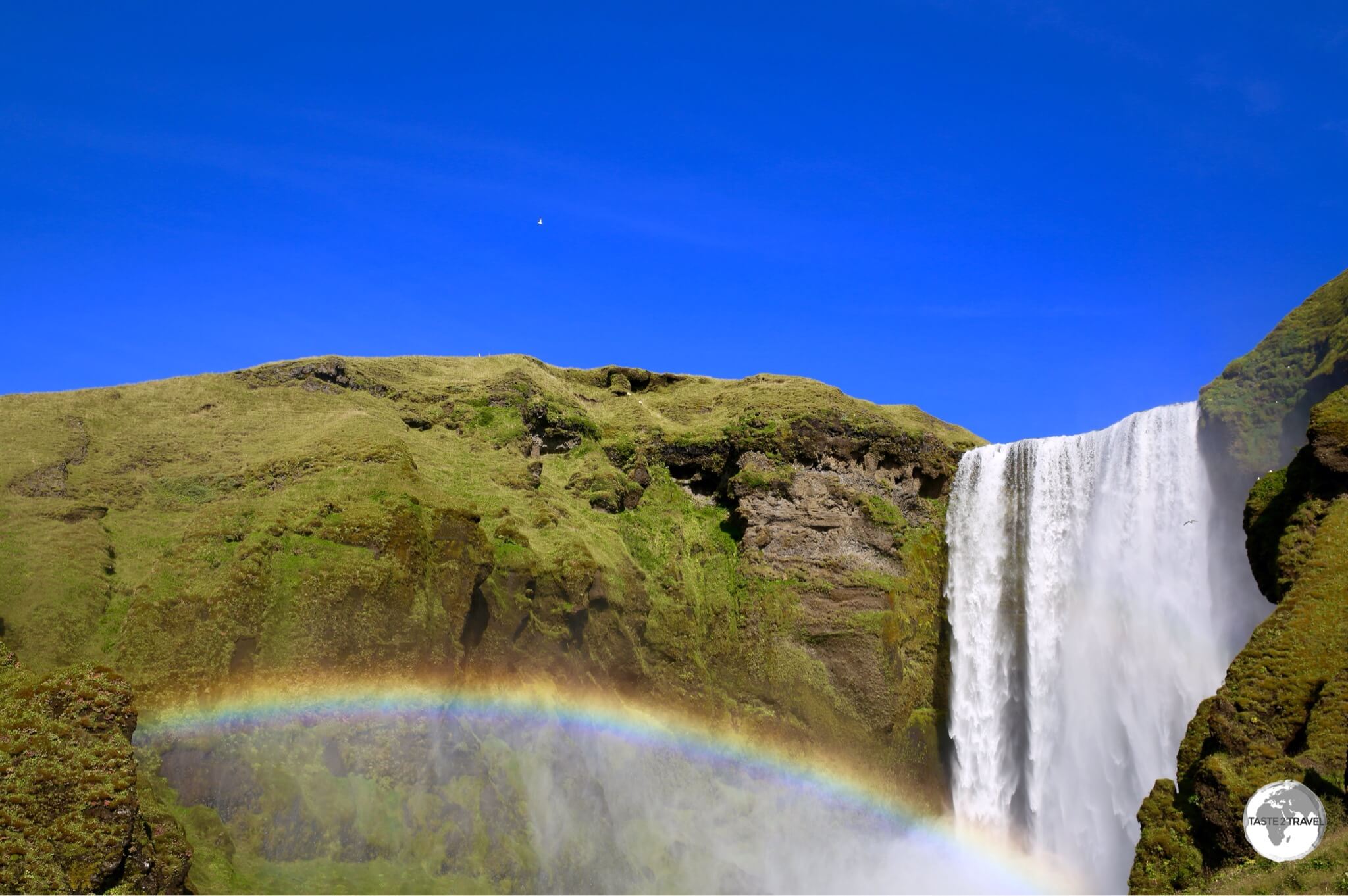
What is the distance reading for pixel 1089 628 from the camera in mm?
41031

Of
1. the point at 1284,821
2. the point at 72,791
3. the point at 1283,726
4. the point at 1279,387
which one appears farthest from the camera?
the point at 1279,387

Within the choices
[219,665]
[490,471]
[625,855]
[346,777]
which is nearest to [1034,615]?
[625,855]

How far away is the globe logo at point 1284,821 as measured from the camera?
21781 mm

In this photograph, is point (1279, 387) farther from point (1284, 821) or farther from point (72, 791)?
point (72, 791)

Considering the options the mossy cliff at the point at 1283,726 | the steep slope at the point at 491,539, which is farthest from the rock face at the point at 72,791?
the mossy cliff at the point at 1283,726

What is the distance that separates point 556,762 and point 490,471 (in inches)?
582

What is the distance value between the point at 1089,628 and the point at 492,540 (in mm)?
23157

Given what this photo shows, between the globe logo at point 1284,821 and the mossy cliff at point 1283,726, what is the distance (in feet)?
0.75

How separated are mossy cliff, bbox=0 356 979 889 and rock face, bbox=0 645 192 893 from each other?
6.94 metres

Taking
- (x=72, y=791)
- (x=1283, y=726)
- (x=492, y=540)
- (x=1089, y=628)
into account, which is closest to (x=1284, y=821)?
(x=1283, y=726)

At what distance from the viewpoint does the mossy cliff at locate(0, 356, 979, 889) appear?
3481cm

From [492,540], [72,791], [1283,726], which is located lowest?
[72,791]

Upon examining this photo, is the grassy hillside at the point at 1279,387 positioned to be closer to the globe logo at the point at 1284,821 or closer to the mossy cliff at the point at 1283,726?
the mossy cliff at the point at 1283,726

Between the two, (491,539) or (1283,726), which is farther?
(491,539)
